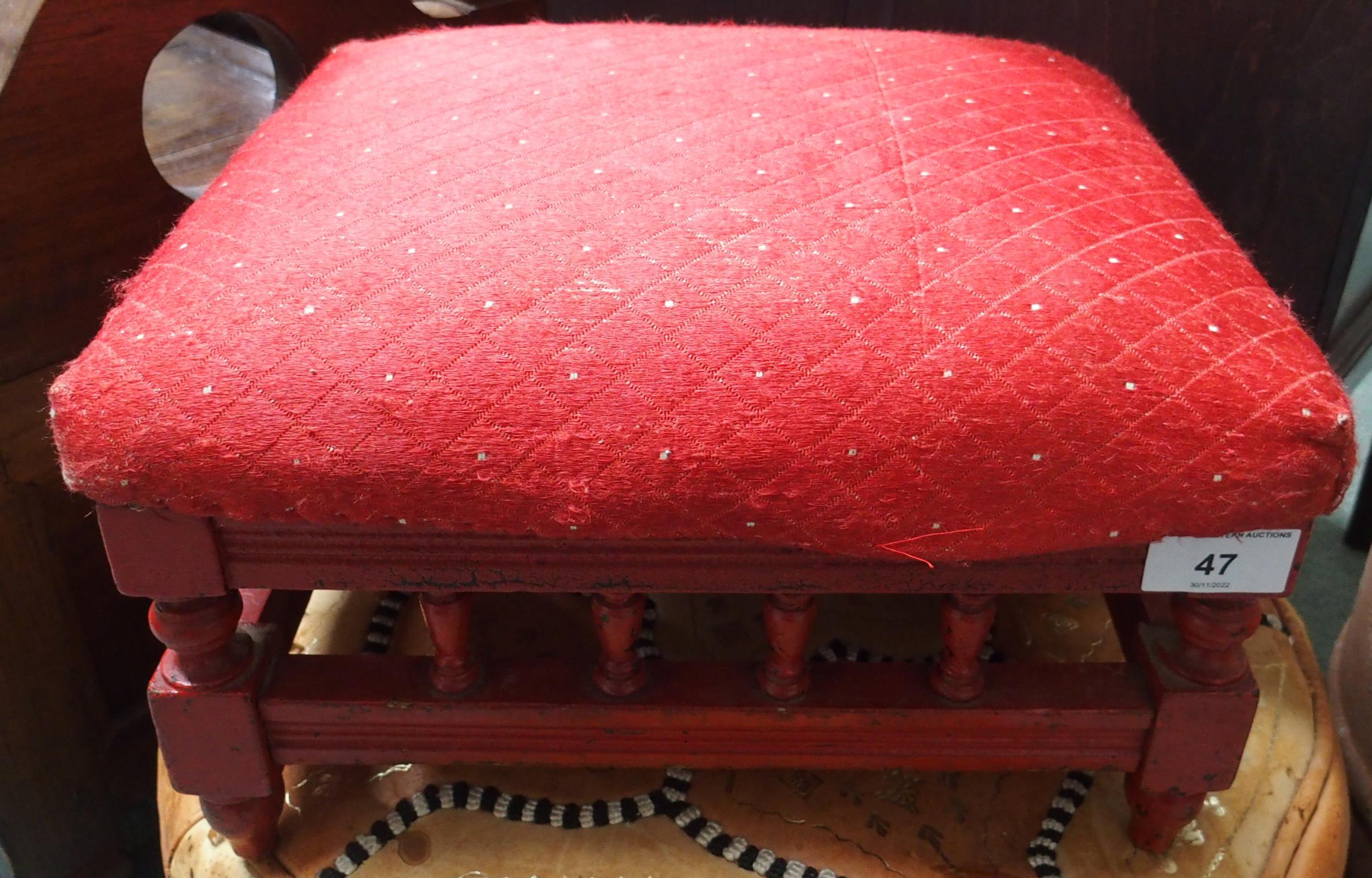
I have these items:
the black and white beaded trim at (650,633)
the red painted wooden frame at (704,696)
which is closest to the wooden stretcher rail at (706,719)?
the red painted wooden frame at (704,696)

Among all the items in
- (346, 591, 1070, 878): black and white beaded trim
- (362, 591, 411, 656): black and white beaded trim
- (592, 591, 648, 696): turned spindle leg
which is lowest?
(346, 591, 1070, 878): black and white beaded trim

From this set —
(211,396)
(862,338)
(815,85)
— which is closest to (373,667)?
(211,396)

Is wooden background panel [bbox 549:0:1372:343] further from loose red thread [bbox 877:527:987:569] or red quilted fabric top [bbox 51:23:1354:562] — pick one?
loose red thread [bbox 877:527:987:569]

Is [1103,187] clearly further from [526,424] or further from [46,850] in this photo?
[46,850]

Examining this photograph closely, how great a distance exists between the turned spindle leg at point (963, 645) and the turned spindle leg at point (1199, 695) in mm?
97

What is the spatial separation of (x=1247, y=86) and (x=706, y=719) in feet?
2.70

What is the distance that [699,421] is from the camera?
0.53 metres

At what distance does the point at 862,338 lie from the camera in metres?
0.55

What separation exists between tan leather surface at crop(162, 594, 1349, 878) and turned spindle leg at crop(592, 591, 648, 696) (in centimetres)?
12

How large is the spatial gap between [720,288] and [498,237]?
A: 0.12 m

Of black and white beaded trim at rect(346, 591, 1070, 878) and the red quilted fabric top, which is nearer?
the red quilted fabric top

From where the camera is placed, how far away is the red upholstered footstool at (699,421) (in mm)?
534

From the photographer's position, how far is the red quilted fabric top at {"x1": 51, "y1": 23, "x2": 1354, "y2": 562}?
1.74 feet

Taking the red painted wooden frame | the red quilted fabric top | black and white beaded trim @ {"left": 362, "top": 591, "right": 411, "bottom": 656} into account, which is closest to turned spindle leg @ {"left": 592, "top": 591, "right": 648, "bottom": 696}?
the red painted wooden frame
